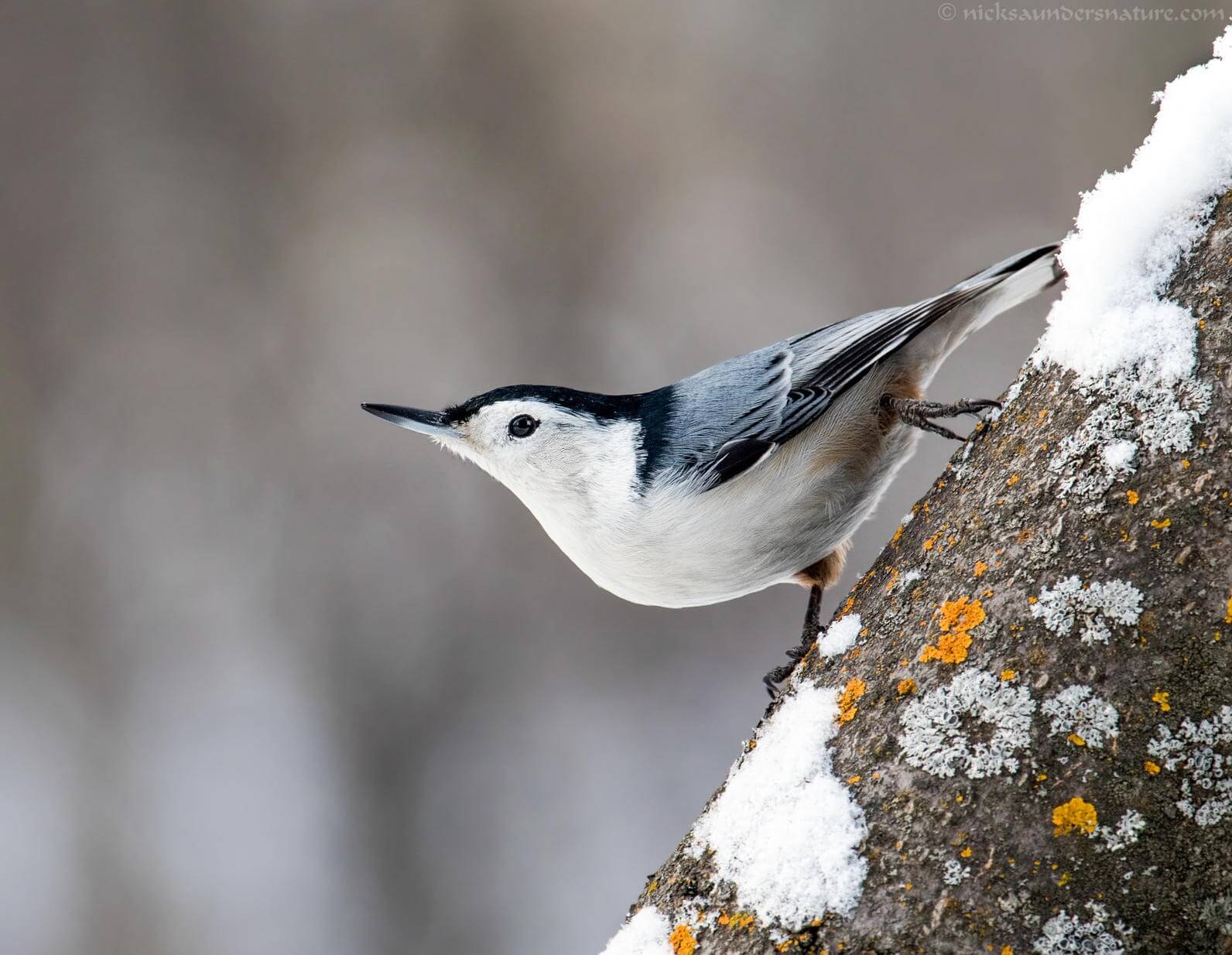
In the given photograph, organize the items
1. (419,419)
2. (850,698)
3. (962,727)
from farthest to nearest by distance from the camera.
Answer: (419,419)
(850,698)
(962,727)

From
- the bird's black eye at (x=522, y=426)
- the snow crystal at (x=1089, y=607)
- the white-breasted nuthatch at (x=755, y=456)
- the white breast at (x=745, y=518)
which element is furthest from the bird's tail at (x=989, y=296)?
the snow crystal at (x=1089, y=607)

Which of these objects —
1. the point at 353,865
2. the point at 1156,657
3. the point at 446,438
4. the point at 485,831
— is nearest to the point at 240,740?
the point at 353,865

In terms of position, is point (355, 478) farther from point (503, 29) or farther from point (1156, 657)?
point (1156, 657)

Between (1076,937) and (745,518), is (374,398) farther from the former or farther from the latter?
(1076,937)

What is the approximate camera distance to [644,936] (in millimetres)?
1072

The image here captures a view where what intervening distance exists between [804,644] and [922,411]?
45 cm

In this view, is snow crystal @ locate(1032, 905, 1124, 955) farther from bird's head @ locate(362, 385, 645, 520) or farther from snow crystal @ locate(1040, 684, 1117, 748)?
bird's head @ locate(362, 385, 645, 520)

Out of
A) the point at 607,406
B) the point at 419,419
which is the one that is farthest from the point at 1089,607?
the point at 419,419

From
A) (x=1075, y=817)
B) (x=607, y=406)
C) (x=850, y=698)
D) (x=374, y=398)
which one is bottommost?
(x=1075, y=817)

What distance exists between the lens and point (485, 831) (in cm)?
310

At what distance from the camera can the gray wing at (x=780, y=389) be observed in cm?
166

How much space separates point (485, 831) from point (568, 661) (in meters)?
0.60

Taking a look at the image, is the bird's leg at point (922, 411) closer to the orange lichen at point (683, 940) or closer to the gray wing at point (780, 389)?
the gray wing at point (780, 389)

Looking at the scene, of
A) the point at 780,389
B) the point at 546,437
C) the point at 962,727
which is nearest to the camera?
the point at 962,727
